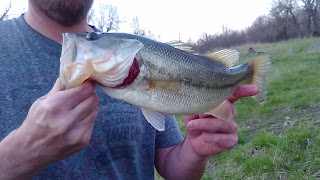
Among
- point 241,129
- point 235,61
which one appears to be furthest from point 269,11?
point 235,61

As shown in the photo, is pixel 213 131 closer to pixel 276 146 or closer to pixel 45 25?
pixel 45 25

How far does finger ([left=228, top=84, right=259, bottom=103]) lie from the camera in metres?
2.03

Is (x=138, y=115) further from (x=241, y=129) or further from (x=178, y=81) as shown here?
(x=241, y=129)

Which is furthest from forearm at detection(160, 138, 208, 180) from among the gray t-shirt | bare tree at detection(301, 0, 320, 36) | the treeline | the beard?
bare tree at detection(301, 0, 320, 36)

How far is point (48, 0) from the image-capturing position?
7.27 ft

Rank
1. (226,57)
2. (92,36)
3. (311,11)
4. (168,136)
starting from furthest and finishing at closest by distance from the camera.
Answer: (311,11) → (168,136) → (226,57) → (92,36)

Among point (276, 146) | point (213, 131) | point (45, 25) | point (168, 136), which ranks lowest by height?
point (276, 146)

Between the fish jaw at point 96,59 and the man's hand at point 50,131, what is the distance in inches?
2.1

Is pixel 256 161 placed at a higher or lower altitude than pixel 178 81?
lower

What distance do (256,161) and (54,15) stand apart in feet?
11.4

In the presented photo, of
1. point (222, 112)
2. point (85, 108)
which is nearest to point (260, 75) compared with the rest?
point (222, 112)

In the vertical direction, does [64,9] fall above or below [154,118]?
above

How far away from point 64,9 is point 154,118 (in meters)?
0.93

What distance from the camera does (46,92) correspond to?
6.72 ft
